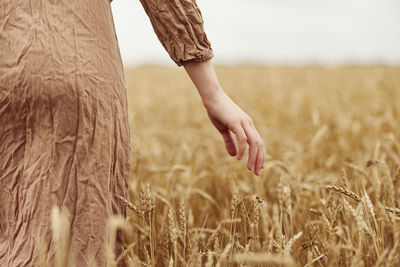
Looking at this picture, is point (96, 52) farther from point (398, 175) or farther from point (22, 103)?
point (398, 175)

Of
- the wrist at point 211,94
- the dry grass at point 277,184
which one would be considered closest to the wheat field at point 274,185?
the dry grass at point 277,184

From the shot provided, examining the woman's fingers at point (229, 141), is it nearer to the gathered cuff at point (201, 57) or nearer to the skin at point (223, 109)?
the skin at point (223, 109)

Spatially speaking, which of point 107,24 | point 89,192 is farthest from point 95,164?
point 107,24

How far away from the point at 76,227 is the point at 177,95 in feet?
15.2

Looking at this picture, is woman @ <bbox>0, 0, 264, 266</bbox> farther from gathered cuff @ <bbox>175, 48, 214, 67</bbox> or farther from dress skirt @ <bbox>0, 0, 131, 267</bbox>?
gathered cuff @ <bbox>175, 48, 214, 67</bbox>

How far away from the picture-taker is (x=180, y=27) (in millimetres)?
1008

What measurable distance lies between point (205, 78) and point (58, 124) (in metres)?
0.34

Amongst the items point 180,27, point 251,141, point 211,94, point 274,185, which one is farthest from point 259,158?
point 274,185

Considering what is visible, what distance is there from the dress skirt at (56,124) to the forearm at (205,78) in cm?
18

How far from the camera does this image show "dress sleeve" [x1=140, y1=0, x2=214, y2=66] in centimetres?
100

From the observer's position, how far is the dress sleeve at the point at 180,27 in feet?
3.28

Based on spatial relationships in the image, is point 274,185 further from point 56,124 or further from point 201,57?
point 56,124

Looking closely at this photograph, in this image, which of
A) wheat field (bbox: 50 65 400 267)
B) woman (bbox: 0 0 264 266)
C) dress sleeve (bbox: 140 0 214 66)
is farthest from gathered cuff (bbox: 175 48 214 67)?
wheat field (bbox: 50 65 400 267)

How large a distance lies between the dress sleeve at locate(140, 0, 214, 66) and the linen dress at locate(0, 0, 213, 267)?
113mm
